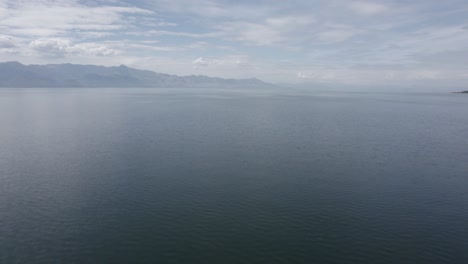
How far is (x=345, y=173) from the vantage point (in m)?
50.7

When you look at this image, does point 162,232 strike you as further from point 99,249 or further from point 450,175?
point 450,175

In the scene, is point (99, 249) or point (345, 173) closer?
point (99, 249)

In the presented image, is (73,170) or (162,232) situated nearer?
(162,232)

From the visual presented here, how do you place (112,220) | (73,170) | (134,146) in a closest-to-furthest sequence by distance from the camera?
1. (112,220)
2. (73,170)
3. (134,146)

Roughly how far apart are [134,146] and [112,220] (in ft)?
118

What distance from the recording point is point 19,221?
33344 mm

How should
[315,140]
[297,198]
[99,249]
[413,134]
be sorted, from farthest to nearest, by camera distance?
[413,134]
[315,140]
[297,198]
[99,249]

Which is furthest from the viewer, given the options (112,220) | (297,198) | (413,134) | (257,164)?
(413,134)

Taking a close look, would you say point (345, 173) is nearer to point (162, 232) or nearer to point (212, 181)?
point (212, 181)

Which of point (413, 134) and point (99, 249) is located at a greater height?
point (413, 134)

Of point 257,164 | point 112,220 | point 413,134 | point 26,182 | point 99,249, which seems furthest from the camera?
point 413,134

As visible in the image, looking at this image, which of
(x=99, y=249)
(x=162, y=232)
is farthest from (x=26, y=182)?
(x=162, y=232)

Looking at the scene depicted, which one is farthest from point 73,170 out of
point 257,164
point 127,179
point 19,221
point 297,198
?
point 297,198

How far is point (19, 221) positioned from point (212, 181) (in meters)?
25.4
